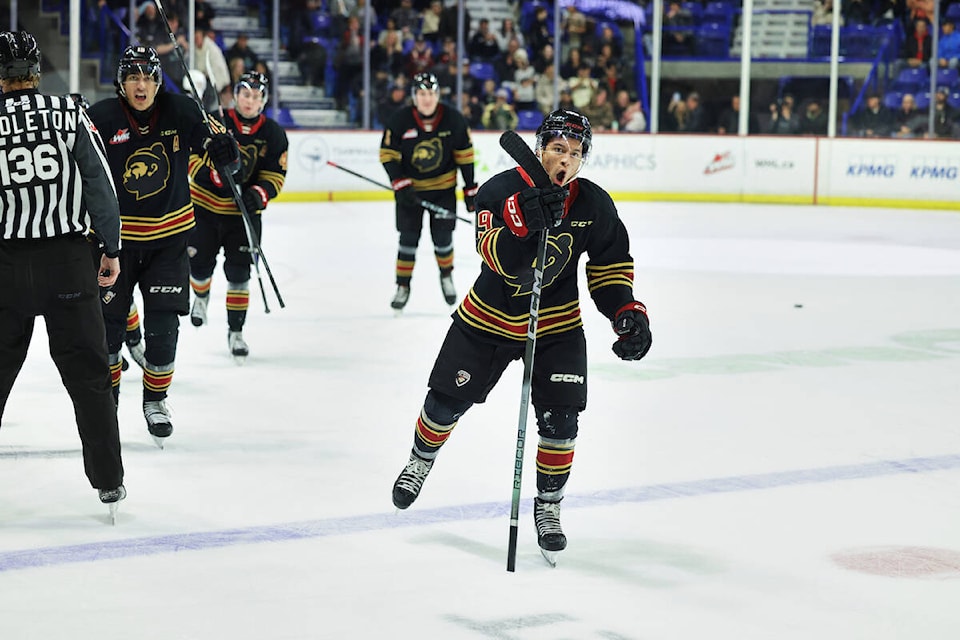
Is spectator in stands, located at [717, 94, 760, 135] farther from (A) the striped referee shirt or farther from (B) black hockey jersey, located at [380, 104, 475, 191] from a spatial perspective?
(A) the striped referee shirt

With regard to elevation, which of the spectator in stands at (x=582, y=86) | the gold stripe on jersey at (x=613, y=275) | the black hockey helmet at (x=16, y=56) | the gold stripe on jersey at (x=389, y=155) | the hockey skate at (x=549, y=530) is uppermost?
the spectator in stands at (x=582, y=86)

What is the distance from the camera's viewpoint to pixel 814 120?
1445 centimetres

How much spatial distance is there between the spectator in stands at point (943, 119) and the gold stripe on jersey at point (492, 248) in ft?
37.4

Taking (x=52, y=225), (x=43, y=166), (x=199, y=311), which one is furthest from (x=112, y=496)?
(x=199, y=311)

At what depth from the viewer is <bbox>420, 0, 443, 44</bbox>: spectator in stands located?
1505cm

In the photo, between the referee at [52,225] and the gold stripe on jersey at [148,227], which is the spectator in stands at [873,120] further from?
the referee at [52,225]

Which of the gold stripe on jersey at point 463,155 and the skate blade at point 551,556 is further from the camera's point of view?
the gold stripe on jersey at point 463,155

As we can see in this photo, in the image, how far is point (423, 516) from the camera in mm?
3791

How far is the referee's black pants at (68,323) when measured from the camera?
3412mm

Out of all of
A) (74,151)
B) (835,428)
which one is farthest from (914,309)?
(74,151)

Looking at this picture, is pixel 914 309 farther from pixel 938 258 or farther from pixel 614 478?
pixel 614 478

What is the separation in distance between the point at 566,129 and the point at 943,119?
11.5 meters

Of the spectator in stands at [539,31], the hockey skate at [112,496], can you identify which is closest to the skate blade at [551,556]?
the hockey skate at [112,496]

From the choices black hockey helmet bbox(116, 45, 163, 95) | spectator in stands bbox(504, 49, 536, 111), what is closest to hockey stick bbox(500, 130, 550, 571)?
black hockey helmet bbox(116, 45, 163, 95)
